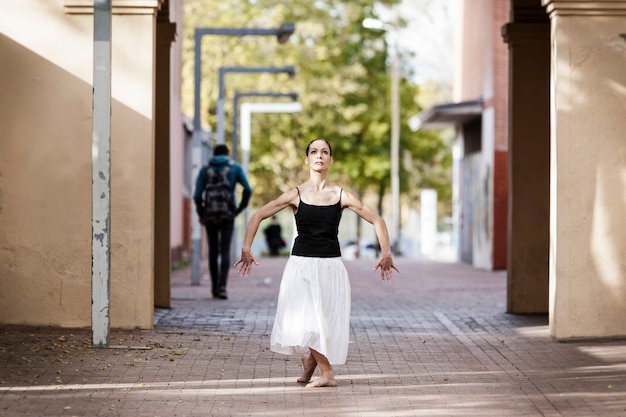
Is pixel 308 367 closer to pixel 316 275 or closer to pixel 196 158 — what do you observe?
pixel 316 275

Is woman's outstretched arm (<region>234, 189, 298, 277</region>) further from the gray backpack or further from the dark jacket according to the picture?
the dark jacket

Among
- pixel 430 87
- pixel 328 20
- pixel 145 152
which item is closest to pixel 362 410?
pixel 145 152

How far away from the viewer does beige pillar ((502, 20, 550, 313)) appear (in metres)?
16.3

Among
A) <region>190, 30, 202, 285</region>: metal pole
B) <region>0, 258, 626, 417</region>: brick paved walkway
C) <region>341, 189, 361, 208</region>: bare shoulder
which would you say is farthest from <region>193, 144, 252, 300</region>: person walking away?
<region>341, 189, 361, 208</region>: bare shoulder

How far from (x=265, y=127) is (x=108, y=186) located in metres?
42.6

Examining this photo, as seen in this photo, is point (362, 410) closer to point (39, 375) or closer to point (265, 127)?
point (39, 375)

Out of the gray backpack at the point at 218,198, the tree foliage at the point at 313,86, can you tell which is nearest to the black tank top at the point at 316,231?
the gray backpack at the point at 218,198

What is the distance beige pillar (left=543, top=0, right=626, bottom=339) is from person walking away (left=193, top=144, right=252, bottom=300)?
6.36 metres

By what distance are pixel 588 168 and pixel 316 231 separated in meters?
4.27

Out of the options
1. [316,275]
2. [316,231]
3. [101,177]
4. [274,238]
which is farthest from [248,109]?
[316,275]

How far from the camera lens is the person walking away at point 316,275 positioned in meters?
9.59

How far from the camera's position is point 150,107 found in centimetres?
1359

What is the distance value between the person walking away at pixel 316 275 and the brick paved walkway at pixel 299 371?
290mm

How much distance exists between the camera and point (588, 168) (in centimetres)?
1316
